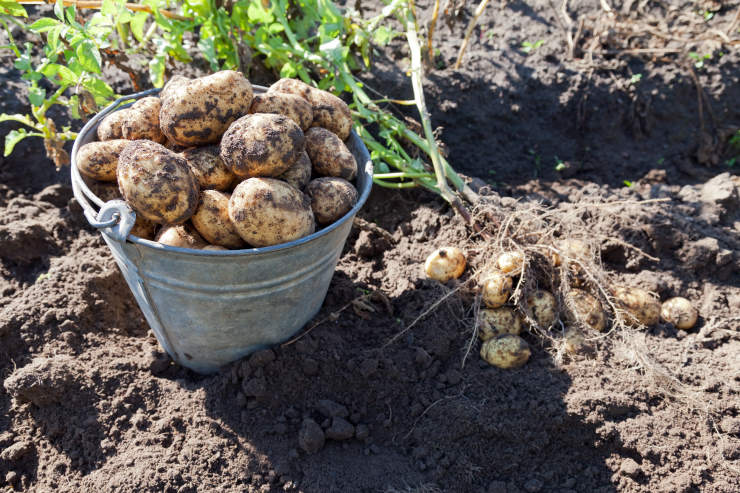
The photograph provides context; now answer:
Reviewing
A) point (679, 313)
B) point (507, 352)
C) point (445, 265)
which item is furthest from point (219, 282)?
point (679, 313)

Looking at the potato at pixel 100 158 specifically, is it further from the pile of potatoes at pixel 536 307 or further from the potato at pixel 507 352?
the potato at pixel 507 352

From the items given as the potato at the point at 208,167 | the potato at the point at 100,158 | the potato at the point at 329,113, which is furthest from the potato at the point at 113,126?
the potato at the point at 329,113

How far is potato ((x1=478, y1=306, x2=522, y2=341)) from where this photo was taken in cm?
242

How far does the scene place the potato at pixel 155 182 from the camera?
5.55 feet

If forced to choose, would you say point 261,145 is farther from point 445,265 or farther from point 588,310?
point 588,310

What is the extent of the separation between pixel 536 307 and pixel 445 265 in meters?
0.44

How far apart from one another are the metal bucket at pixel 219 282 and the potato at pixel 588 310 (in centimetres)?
110

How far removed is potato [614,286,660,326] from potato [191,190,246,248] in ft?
5.70

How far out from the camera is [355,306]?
2441mm

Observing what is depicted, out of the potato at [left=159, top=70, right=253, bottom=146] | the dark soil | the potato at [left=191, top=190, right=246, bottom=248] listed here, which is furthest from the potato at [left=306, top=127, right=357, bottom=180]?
the dark soil

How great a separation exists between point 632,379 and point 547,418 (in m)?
0.42

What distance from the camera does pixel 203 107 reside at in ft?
6.09

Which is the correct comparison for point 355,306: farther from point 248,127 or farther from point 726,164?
point 726,164

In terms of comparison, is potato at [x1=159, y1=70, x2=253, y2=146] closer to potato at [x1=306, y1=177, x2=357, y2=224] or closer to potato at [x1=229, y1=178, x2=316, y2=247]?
potato at [x1=229, y1=178, x2=316, y2=247]
